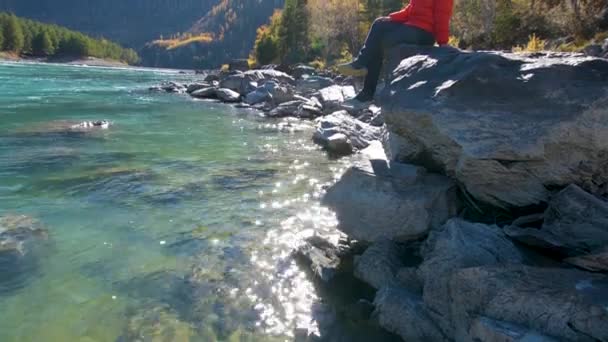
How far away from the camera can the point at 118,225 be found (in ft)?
23.3

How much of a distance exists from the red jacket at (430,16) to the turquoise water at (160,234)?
4.16 metres

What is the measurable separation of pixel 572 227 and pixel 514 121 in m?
1.40

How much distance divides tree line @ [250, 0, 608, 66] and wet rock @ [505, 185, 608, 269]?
A: 63.3 feet

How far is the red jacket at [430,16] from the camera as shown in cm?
775

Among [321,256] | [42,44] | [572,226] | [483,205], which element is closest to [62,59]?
[42,44]

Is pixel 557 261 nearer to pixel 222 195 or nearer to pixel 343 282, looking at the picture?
pixel 343 282

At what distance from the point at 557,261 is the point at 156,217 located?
639 cm

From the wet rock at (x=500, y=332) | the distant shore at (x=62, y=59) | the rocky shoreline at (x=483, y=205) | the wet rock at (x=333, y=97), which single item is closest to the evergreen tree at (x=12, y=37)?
the distant shore at (x=62, y=59)

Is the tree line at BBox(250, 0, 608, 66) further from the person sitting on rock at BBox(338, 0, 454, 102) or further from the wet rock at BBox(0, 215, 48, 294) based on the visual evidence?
the wet rock at BBox(0, 215, 48, 294)

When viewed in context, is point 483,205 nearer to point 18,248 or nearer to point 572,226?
point 572,226

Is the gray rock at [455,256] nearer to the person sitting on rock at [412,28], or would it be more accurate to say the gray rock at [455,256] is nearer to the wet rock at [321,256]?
the wet rock at [321,256]

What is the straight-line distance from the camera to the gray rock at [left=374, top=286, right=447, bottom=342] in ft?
14.3

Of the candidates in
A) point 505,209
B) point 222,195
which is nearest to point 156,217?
point 222,195

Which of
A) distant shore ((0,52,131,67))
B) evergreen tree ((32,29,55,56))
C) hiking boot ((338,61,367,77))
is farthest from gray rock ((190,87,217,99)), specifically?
evergreen tree ((32,29,55,56))
